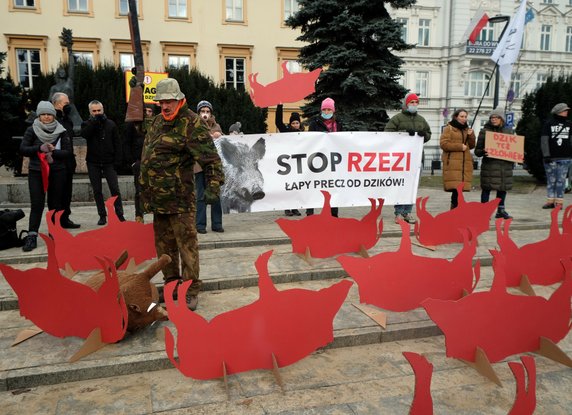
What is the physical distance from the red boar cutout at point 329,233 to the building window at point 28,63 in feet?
91.7

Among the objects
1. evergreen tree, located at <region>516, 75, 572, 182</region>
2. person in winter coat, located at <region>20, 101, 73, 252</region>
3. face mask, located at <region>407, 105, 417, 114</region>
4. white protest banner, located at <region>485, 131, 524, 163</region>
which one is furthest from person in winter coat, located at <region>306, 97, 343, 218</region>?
evergreen tree, located at <region>516, 75, 572, 182</region>

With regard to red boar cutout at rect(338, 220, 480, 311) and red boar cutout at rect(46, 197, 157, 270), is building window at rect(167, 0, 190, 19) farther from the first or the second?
red boar cutout at rect(338, 220, 480, 311)

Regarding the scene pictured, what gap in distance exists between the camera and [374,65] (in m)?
14.0

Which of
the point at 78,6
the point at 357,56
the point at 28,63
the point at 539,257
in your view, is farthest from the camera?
the point at 78,6

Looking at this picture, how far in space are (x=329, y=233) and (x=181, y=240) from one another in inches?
81.7

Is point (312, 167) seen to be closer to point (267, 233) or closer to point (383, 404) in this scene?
point (267, 233)

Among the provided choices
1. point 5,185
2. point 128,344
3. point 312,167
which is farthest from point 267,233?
point 5,185

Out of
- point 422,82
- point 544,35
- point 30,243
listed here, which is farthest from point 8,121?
point 544,35

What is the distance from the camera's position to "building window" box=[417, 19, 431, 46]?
132ft

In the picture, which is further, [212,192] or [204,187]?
[204,187]

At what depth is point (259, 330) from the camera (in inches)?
122

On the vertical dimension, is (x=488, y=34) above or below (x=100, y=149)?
above

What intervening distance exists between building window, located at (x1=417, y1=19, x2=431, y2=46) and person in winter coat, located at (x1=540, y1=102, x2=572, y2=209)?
3408cm

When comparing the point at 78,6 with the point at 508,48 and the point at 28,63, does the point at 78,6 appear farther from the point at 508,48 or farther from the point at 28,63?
the point at 508,48
